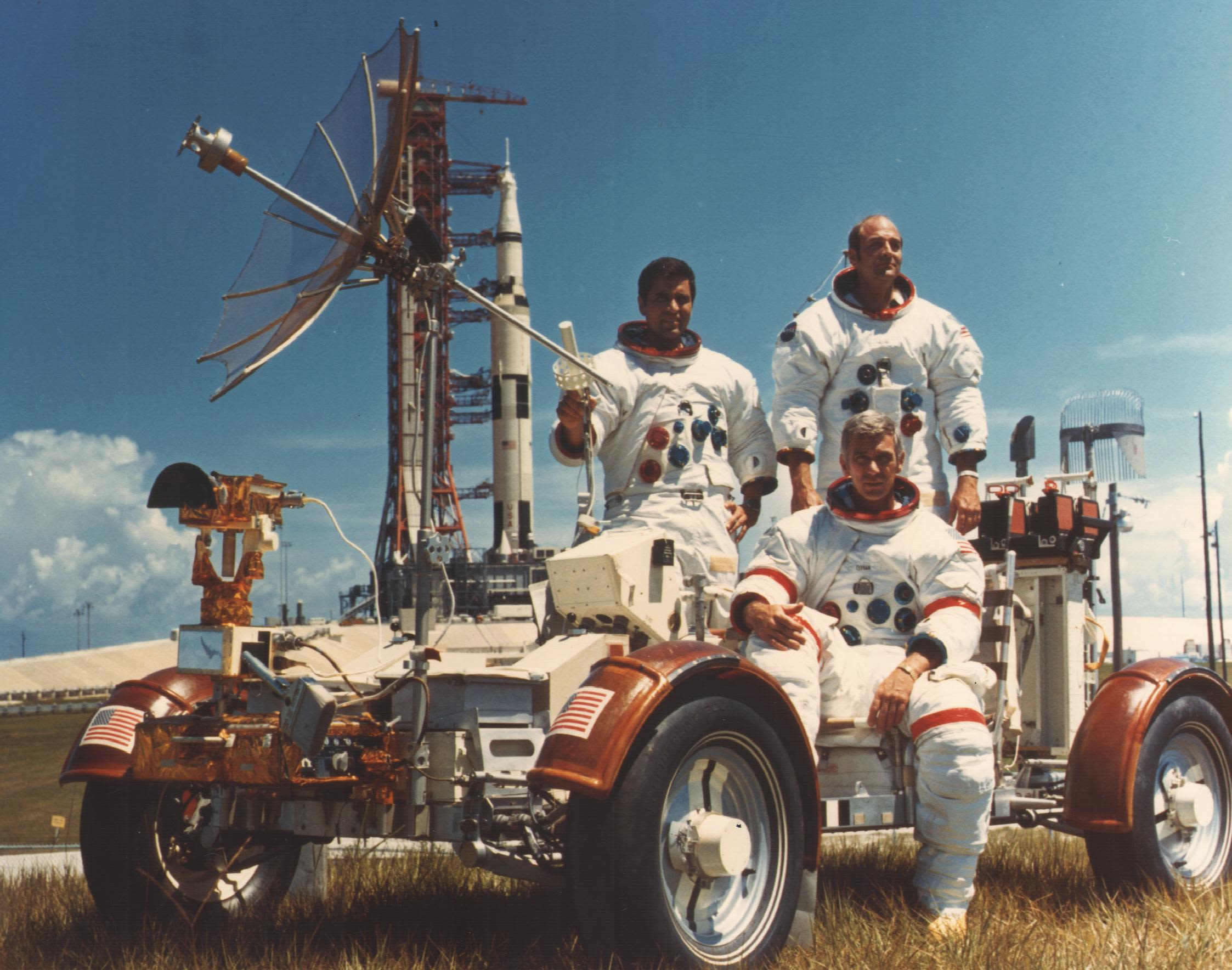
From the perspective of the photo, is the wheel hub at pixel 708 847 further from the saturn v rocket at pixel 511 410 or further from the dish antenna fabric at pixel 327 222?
the saturn v rocket at pixel 511 410

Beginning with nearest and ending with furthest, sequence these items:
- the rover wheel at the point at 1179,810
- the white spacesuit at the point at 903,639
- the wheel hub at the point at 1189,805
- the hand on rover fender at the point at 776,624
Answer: the white spacesuit at the point at 903,639
the hand on rover fender at the point at 776,624
the rover wheel at the point at 1179,810
the wheel hub at the point at 1189,805

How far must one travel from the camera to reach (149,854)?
425 centimetres

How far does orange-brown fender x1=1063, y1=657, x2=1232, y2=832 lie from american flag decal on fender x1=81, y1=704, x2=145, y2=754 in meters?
3.38

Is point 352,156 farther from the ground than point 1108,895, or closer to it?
farther from the ground

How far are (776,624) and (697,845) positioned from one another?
942mm

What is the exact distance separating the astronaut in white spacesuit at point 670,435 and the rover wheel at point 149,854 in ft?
7.73

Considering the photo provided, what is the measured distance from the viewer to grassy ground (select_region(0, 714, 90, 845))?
10.5 m

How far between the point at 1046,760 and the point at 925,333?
208 centimetres

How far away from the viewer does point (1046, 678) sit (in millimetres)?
5297

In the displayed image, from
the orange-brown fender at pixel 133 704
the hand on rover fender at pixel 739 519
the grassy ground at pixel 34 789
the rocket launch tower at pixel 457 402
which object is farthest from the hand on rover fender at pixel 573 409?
the rocket launch tower at pixel 457 402

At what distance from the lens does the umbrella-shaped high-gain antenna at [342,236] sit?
14.3 feet

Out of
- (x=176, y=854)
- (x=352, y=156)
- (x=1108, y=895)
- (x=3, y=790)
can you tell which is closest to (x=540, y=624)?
(x=176, y=854)

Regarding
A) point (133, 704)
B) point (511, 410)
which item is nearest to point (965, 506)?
point (133, 704)

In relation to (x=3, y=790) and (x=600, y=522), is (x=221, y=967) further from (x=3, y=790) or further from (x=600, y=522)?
(x=3, y=790)
